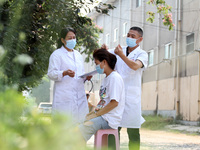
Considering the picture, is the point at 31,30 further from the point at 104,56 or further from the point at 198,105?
the point at 198,105

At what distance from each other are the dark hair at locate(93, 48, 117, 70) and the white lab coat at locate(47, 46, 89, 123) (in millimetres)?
647

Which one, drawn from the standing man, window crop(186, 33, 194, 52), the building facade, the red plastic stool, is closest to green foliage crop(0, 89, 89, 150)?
the red plastic stool

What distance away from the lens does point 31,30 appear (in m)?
7.47

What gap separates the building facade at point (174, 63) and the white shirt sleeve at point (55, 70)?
1484cm

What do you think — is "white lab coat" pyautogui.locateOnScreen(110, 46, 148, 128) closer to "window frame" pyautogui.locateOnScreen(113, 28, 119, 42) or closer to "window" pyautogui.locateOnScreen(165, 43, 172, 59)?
"window" pyautogui.locateOnScreen(165, 43, 172, 59)

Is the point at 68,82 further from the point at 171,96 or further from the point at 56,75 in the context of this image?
the point at 171,96

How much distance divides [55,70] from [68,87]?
0.27m

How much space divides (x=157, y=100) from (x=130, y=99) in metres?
20.5

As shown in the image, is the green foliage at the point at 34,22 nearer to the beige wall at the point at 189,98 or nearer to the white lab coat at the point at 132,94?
the white lab coat at the point at 132,94

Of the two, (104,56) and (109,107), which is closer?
(109,107)

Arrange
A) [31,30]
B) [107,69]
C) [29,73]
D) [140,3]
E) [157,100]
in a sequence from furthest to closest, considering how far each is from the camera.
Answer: [140,3], [157,100], [29,73], [31,30], [107,69]

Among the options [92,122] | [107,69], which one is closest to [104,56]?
[107,69]

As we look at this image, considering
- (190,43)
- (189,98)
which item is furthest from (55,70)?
(190,43)

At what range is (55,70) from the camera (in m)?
5.04
